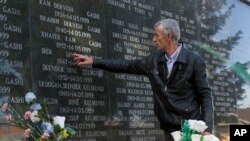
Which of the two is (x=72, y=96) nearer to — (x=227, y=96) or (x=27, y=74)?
(x=27, y=74)

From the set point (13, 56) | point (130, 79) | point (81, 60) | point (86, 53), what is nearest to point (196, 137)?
point (13, 56)

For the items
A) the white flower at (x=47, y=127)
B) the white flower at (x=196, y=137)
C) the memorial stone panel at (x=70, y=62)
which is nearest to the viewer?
the white flower at (x=196, y=137)

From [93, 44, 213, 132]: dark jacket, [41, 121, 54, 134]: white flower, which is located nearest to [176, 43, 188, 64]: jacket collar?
[93, 44, 213, 132]: dark jacket

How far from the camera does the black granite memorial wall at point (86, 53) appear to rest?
204 inches

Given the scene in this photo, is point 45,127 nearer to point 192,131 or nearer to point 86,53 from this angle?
point 192,131

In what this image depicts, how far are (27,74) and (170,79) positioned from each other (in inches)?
52.1

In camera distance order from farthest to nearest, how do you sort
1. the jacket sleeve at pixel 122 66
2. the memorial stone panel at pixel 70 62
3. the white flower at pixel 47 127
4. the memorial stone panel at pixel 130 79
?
the memorial stone panel at pixel 130 79, the jacket sleeve at pixel 122 66, the memorial stone panel at pixel 70 62, the white flower at pixel 47 127

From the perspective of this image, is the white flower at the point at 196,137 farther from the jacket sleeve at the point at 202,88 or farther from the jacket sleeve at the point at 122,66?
the jacket sleeve at the point at 122,66

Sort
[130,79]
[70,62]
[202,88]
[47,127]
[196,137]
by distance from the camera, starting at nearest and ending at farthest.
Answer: [196,137] < [47,127] < [202,88] < [70,62] < [130,79]

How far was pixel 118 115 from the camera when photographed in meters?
6.41

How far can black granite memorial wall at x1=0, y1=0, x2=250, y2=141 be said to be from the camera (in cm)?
518

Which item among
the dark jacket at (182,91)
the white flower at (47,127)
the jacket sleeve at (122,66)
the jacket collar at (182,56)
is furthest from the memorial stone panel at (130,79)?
the white flower at (47,127)

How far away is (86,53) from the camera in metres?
6.04

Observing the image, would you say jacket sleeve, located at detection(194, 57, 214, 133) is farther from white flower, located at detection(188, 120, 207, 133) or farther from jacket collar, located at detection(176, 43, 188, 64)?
white flower, located at detection(188, 120, 207, 133)
